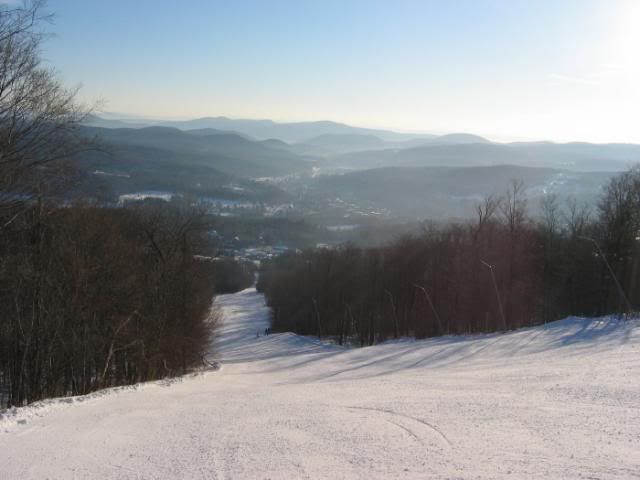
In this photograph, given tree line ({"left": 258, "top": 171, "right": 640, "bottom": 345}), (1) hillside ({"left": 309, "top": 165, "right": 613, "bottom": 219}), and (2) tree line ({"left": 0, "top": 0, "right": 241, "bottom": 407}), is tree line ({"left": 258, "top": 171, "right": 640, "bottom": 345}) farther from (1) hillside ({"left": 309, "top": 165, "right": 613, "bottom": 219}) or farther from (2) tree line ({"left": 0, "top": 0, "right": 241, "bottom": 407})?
(1) hillside ({"left": 309, "top": 165, "right": 613, "bottom": 219})

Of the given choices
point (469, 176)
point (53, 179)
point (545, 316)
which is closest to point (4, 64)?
point (53, 179)

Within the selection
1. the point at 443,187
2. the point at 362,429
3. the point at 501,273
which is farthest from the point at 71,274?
the point at 443,187

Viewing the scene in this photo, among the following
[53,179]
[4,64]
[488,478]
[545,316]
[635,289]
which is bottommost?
[545,316]

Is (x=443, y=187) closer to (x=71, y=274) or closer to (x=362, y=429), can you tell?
(x=71, y=274)

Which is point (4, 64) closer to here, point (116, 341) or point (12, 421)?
point (12, 421)

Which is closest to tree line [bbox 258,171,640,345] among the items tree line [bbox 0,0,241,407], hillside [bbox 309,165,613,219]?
tree line [bbox 0,0,241,407]

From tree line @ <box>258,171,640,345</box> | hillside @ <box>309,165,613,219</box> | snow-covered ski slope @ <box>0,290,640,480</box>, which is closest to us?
snow-covered ski slope @ <box>0,290,640,480</box>

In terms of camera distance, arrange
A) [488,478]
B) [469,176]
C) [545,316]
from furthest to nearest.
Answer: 1. [469,176]
2. [545,316]
3. [488,478]
